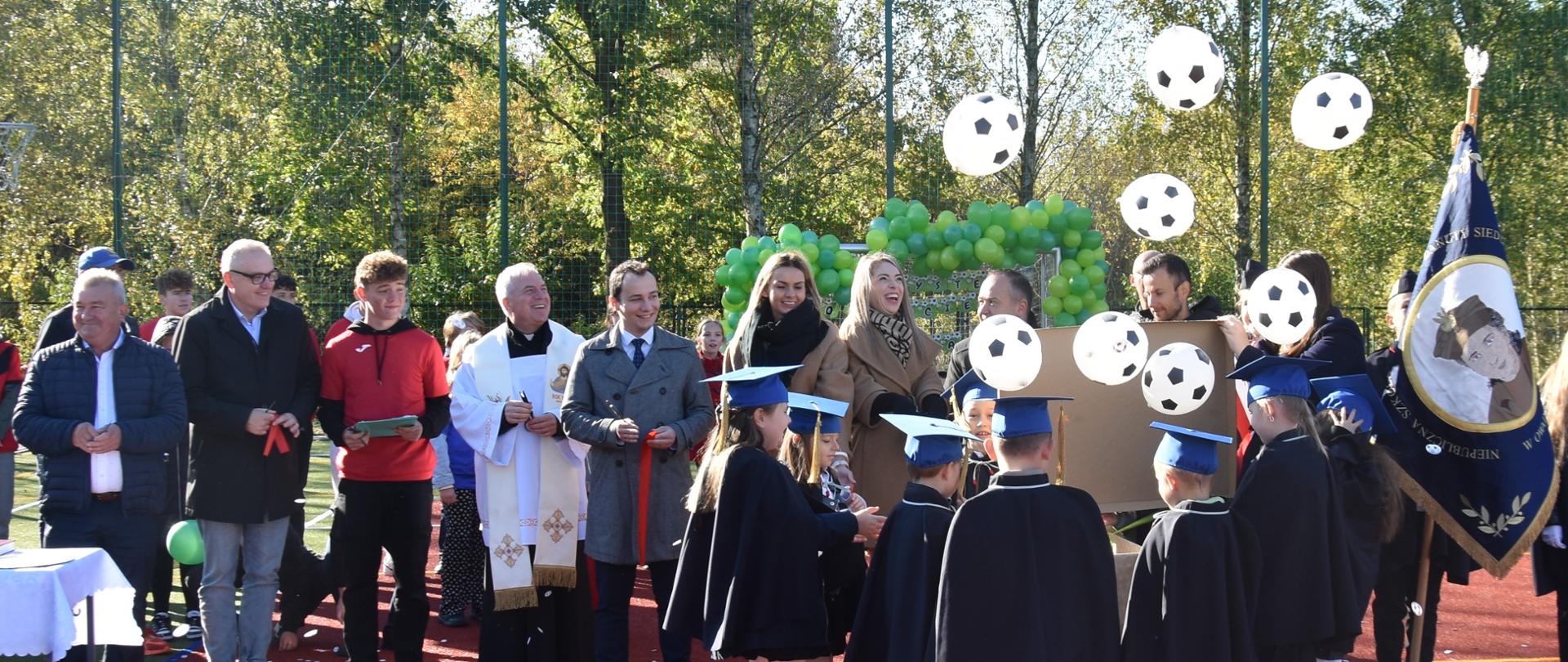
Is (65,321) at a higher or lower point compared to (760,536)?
higher

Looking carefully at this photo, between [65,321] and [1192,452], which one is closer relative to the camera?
[1192,452]

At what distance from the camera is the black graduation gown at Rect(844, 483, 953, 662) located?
3643mm

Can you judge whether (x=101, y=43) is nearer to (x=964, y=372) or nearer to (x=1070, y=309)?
(x=1070, y=309)

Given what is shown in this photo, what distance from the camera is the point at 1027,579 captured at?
11.5 ft

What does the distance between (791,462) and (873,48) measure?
699 cm

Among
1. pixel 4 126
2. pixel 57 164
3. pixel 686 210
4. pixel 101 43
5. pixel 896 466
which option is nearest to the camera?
pixel 896 466

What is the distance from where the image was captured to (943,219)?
8422 mm

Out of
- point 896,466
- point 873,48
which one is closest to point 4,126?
point 873,48

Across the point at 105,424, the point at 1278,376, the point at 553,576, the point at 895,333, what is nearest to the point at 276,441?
the point at 105,424

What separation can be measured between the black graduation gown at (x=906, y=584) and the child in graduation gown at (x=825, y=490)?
9.9 inches

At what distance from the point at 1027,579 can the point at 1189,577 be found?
57 centimetres

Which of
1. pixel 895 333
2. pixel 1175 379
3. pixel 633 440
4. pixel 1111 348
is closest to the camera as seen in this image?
pixel 1111 348

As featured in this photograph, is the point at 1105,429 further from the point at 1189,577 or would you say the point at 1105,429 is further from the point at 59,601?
the point at 59,601

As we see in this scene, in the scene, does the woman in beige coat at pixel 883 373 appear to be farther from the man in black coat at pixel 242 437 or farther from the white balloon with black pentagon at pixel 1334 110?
the man in black coat at pixel 242 437
